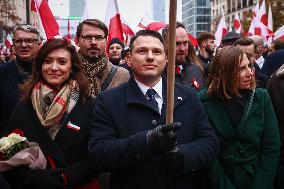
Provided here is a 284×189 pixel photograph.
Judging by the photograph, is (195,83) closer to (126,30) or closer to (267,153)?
(267,153)

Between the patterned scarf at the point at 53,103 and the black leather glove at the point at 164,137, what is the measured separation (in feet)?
2.79

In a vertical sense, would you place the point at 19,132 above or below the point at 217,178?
above

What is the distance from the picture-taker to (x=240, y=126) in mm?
3311

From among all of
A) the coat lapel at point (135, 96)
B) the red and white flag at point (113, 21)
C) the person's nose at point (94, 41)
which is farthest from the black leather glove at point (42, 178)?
the red and white flag at point (113, 21)

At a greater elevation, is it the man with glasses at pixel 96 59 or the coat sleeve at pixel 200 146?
the man with glasses at pixel 96 59

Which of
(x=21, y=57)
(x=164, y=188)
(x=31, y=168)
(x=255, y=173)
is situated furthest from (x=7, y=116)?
(x=255, y=173)

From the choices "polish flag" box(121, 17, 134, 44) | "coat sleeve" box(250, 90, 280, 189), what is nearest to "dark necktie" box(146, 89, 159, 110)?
"coat sleeve" box(250, 90, 280, 189)

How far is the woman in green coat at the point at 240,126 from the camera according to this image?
3.29 m

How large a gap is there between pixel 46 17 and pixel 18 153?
3.47m

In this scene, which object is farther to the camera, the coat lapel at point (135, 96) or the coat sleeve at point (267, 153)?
the coat sleeve at point (267, 153)

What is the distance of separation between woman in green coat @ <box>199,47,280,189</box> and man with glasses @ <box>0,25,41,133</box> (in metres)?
1.82

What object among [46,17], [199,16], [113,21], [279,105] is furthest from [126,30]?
[199,16]

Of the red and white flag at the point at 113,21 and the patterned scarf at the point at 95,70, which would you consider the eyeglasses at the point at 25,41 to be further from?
the red and white flag at the point at 113,21

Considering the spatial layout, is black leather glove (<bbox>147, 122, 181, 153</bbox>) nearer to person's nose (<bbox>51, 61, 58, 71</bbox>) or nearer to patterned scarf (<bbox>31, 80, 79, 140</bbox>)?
patterned scarf (<bbox>31, 80, 79, 140</bbox>)
